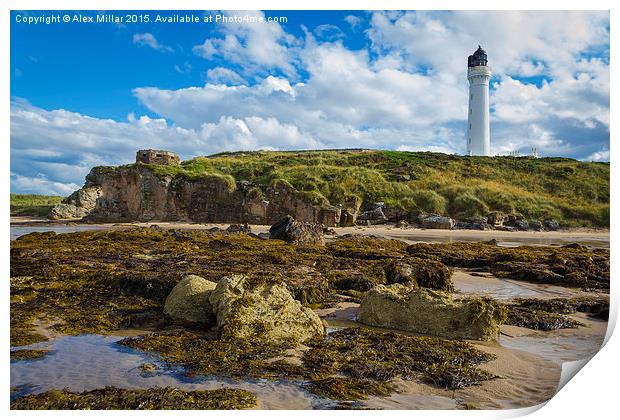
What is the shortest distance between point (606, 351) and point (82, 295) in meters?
7.17

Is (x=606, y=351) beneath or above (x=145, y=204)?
beneath

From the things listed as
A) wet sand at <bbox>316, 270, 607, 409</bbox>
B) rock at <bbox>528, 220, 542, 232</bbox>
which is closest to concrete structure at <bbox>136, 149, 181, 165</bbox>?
rock at <bbox>528, 220, 542, 232</bbox>

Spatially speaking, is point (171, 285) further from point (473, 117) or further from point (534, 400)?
point (473, 117)

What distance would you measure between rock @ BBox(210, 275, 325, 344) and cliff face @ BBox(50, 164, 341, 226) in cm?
2058

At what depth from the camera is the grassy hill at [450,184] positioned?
28.8m

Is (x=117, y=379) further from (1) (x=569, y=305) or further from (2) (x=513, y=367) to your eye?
(1) (x=569, y=305)

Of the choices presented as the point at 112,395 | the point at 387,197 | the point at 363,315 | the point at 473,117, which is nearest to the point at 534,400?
the point at 363,315

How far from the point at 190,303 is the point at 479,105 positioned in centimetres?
4724

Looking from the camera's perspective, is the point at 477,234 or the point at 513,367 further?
the point at 477,234

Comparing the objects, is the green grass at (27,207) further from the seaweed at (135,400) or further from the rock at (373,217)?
the seaweed at (135,400)

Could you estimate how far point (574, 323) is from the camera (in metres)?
6.41

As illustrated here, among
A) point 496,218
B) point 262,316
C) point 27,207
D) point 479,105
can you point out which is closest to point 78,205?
point 27,207

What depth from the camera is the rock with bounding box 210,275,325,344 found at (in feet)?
→ 17.0

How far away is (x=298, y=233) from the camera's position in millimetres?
14242
